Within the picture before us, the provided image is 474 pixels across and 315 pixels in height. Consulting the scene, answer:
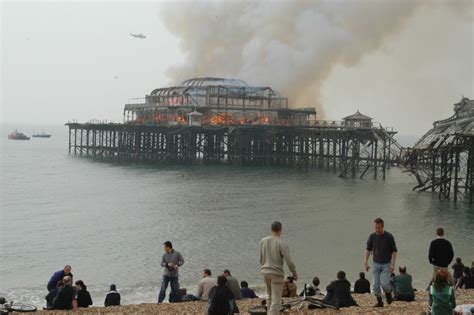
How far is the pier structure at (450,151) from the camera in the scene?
152 feet

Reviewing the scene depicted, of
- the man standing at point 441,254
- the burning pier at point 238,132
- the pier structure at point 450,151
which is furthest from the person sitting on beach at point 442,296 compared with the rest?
the burning pier at point 238,132

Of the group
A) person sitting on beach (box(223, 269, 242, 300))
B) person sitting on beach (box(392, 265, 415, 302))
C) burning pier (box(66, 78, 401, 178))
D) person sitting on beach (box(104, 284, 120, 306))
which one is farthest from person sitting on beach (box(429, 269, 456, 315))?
burning pier (box(66, 78, 401, 178))

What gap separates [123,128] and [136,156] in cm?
393

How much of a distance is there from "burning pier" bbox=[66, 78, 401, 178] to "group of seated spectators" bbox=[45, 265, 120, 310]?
52.2 metres

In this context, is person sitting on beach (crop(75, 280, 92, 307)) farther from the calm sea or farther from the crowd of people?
the calm sea

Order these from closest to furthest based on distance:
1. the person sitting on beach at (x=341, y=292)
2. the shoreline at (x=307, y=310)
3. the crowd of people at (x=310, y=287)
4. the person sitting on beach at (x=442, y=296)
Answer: the person sitting on beach at (x=442, y=296), the crowd of people at (x=310, y=287), the shoreline at (x=307, y=310), the person sitting on beach at (x=341, y=292)

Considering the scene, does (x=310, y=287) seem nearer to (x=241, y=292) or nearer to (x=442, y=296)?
(x=241, y=292)

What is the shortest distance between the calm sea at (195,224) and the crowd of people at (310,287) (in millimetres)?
5904

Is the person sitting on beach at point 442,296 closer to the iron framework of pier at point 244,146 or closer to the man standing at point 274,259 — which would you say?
the man standing at point 274,259

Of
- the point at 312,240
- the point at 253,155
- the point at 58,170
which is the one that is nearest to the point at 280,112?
the point at 253,155

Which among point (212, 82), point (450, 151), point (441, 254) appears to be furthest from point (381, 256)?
point (212, 82)

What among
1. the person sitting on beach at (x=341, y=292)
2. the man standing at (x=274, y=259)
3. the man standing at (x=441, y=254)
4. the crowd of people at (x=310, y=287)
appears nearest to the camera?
the crowd of people at (x=310, y=287)

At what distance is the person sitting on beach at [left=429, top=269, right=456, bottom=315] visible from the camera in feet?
31.2

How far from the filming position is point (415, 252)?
29.0 m
